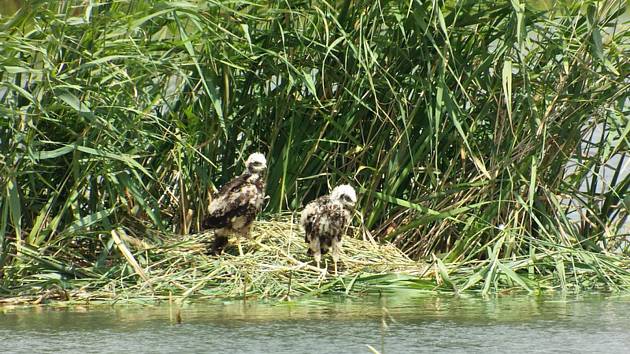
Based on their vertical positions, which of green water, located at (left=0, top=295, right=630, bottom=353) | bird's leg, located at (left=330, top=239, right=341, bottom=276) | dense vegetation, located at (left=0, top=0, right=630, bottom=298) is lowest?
green water, located at (left=0, top=295, right=630, bottom=353)

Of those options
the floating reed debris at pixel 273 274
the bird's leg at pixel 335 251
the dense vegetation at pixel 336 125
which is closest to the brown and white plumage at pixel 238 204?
the floating reed debris at pixel 273 274

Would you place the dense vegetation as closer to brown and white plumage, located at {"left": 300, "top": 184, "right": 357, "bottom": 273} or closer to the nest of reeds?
the nest of reeds

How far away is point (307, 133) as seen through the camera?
279 inches

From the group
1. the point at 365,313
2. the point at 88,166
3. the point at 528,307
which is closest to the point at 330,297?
the point at 365,313

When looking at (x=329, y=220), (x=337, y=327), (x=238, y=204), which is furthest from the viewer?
(x=238, y=204)

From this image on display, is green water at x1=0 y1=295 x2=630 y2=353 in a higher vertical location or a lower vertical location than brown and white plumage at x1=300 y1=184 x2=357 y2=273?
lower

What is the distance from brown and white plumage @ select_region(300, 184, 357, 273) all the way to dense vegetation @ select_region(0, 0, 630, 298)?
0.38 m

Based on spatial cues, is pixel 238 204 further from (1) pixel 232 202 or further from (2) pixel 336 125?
(2) pixel 336 125

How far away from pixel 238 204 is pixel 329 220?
494 millimetres

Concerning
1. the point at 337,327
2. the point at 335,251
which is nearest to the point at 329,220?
the point at 335,251

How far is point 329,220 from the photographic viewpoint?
6.53 meters

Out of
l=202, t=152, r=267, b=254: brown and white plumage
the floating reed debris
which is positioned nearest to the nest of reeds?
the floating reed debris

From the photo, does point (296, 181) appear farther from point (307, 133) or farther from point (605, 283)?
point (605, 283)

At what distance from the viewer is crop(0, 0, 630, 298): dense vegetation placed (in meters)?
6.49
